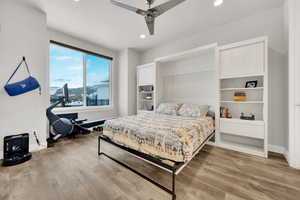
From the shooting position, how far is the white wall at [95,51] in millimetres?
3598

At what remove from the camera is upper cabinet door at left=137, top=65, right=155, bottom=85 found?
4271 mm

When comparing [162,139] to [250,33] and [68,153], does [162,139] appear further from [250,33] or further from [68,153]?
[250,33]

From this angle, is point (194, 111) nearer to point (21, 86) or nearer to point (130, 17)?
point (130, 17)

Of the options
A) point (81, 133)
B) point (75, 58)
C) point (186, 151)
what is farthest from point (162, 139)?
point (75, 58)

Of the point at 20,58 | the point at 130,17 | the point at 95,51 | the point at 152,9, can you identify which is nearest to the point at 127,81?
the point at 95,51

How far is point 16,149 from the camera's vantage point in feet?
7.59

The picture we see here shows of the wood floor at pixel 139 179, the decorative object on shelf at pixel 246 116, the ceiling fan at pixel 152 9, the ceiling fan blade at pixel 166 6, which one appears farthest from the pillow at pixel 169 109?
the ceiling fan blade at pixel 166 6

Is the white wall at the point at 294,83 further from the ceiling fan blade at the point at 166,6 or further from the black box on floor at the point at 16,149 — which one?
the black box on floor at the point at 16,149

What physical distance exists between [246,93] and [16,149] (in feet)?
15.9

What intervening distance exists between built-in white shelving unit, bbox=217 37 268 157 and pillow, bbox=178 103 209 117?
41cm

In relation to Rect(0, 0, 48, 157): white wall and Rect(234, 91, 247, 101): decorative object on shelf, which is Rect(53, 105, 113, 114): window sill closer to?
Rect(0, 0, 48, 157): white wall

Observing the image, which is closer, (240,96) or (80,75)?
(240,96)

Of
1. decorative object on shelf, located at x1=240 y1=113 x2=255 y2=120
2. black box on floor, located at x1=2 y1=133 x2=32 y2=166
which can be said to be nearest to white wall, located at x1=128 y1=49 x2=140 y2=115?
black box on floor, located at x1=2 y1=133 x2=32 y2=166

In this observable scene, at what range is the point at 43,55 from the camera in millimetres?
2861
